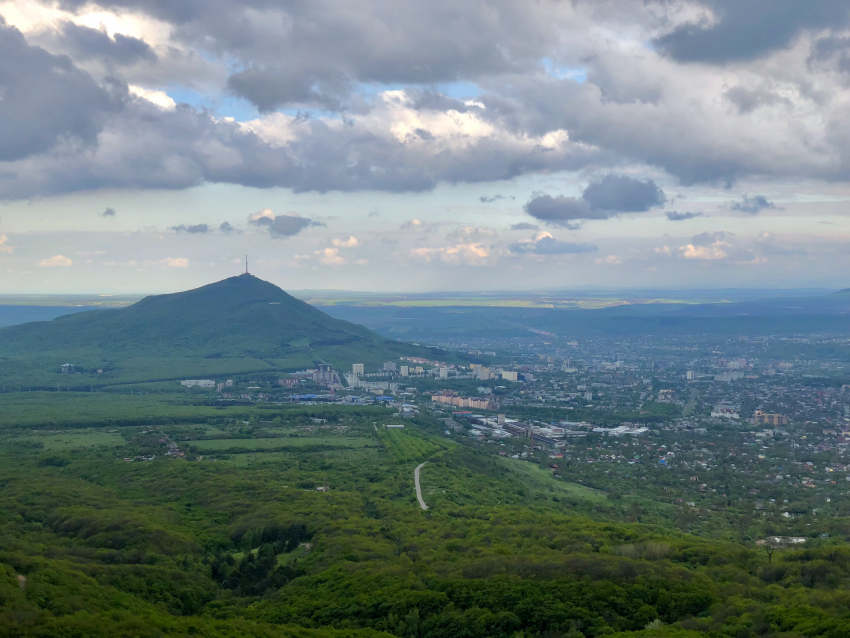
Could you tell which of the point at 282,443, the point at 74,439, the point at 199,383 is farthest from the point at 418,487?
the point at 199,383

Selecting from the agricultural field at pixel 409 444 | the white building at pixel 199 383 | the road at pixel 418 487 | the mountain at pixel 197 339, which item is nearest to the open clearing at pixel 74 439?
the agricultural field at pixel 409 444

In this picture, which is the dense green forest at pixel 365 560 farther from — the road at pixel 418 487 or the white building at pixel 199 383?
the white building at pixel 199 383

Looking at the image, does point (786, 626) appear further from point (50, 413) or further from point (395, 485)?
point (50, 413)

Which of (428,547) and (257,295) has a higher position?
(257,295)

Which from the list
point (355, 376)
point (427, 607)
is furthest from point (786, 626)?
point (355, 376)

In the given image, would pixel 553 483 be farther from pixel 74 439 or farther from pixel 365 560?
pixel 74 439
